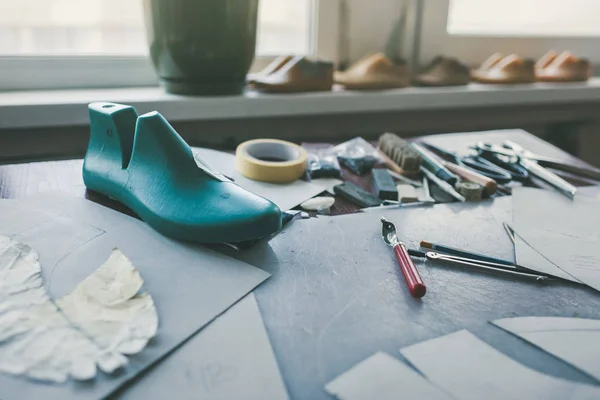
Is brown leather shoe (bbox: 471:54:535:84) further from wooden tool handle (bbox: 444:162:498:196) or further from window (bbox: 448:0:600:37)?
wooden tool handle (bbox: 444:162:498:196)

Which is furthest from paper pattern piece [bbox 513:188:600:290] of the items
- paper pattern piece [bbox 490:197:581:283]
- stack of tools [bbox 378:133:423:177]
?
stack of tools [bbox 378:133:423:177]

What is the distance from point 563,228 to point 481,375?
0.28 m

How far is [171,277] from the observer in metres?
0.40

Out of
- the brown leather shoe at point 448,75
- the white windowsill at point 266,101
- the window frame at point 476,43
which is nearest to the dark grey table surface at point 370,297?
the white windowsill at point 266,101

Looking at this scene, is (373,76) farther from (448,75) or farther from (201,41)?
(201,41)

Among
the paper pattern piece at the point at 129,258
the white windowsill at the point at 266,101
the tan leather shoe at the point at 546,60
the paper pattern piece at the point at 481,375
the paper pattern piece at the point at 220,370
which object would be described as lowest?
the paper pattern piece at the point at 481,375

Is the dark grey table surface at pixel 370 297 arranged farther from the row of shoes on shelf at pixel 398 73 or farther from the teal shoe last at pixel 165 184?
the row of shoes on shelf at pixel 398 73

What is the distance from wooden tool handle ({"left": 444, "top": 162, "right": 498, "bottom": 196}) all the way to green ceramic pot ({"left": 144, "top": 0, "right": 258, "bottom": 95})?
1.37ft

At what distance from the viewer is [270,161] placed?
2.14ft

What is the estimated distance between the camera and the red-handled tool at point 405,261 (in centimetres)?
39

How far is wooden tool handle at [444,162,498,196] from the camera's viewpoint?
612mm

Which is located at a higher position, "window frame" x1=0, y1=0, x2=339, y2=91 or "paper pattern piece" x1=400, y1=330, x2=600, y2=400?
"window frame" x1=0, y1=0, x2=339, y2=91

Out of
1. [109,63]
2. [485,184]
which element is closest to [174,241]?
[485,184]

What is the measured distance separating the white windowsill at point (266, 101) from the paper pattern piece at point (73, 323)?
1.63ft
